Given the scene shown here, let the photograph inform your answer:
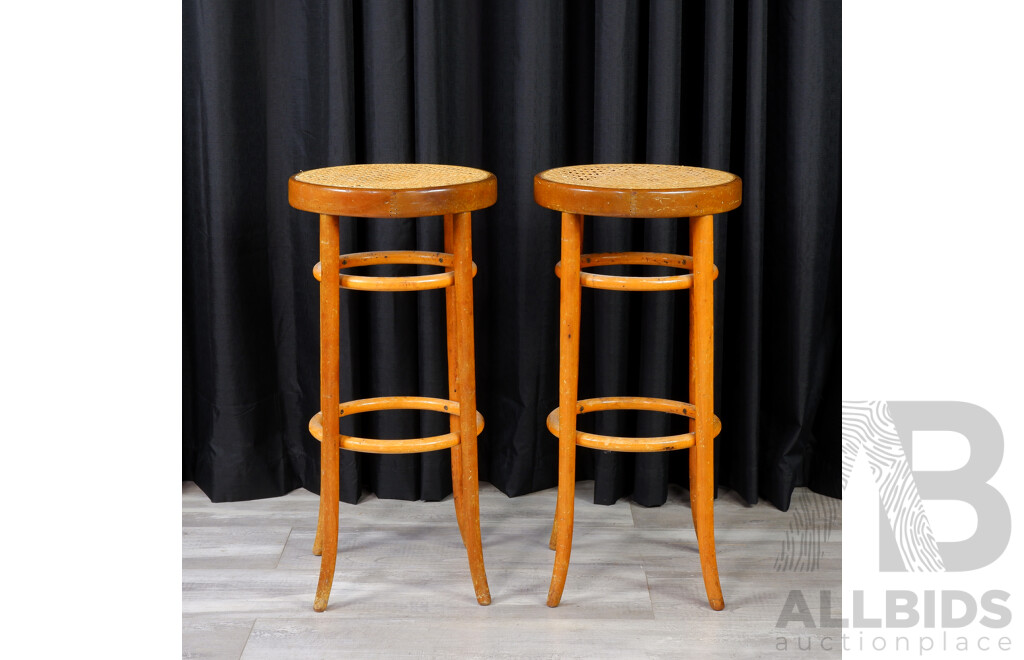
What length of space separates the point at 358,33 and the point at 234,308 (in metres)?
0.71

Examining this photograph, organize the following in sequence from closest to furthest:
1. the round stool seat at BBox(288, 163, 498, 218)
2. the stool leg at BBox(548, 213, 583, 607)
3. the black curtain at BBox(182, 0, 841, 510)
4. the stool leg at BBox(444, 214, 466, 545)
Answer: the round stool seat at BBox(288, 163, 498, 218)
the stool leg at BBox(548, 213, 583, 607)
the stool leg at BBox(444, 214, 466, 545)
the black curtain at BBox(182, 0, 841, 510)

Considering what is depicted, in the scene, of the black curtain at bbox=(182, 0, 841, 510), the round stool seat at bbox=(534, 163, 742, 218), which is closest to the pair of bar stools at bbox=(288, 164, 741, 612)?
the round stool seat at bbox=(534, 163, 742, 218)

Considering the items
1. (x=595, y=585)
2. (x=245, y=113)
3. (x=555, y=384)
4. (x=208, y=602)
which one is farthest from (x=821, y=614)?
(x=245, y=113)

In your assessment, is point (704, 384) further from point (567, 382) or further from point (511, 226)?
point (511, 226)

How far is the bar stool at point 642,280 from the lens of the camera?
1.94m

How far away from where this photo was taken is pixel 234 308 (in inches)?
98.5

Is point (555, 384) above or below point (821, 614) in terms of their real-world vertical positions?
above

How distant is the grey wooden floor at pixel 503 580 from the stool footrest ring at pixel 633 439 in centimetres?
32

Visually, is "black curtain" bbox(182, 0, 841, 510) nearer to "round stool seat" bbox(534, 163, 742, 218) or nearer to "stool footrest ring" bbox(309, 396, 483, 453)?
"stool footrest ring" bbox(309, 396, 483, 453)

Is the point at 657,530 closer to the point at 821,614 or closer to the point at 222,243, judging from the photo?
the point at 821,614

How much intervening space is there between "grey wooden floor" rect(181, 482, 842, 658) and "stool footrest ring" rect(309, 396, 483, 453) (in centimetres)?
31

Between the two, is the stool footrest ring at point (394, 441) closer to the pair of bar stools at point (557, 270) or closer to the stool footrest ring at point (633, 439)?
the pair of bar stools at point (557, 270)

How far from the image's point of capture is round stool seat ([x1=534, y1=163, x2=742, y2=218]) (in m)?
1.92

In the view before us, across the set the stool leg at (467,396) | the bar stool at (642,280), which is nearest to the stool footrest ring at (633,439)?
the bar stool at (642,280)
